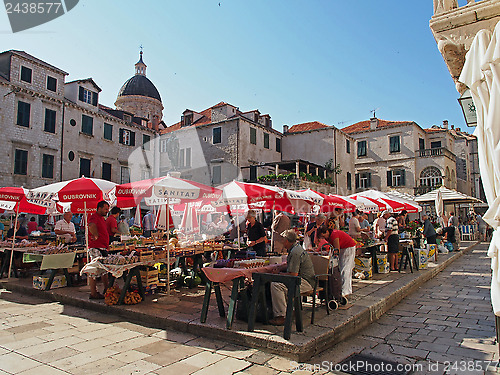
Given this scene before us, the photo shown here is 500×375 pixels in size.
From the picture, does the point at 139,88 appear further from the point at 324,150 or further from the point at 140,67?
the point at 324,150

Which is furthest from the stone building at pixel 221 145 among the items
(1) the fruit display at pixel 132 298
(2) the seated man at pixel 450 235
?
(1) the fruit display at pixel 132 298

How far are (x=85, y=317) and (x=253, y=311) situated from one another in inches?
127

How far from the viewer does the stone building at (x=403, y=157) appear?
37.7m

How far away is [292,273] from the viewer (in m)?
5.43

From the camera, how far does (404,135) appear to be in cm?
3919

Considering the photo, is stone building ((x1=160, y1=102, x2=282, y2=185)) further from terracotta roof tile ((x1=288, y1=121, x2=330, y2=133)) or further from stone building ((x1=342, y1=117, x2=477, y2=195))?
stone building ((x1=342, y1=117, x2=477, y2=195))

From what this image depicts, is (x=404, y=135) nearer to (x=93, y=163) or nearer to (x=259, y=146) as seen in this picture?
(x=259, y=146)

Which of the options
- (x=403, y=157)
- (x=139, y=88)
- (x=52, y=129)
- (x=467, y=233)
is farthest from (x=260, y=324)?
(x=139, y=88)

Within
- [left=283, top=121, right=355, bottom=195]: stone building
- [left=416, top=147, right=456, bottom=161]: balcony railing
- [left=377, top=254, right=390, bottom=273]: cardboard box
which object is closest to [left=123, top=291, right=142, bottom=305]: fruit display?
[left=377, top=254, right=390, bottom=273]: cardboard box

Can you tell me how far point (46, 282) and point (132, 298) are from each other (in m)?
2.63

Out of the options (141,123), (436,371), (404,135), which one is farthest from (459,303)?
(404,135)

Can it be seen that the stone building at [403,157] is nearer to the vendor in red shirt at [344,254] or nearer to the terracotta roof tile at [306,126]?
the terracotta roof tile at [306,126]

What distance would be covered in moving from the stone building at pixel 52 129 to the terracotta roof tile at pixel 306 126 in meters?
16.3

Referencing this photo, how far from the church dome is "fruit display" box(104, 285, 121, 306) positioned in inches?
1640
